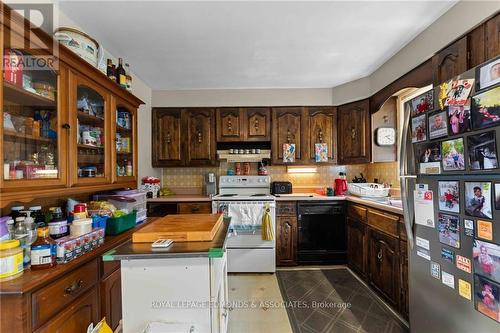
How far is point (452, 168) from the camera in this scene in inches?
49.0

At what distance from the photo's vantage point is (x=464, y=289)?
121 cm

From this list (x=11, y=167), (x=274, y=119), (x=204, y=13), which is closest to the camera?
(x=11, y=167)

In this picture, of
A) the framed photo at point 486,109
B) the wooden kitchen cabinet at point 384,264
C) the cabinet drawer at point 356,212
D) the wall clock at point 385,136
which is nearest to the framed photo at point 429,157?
the framed photo at point 486,109

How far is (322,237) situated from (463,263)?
74.4 inches

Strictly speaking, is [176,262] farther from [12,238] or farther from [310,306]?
[310,306]

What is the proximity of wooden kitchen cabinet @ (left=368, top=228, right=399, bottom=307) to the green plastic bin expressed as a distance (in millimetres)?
2192

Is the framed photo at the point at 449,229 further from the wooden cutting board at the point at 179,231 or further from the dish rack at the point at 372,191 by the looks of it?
the dish rack at the point at 372,191

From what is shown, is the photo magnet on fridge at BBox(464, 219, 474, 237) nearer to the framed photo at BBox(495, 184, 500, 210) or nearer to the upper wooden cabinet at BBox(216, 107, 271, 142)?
the framed photo at BBox(495, 184, 500, 210)

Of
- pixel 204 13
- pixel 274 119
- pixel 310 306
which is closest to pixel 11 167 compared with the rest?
pixel 204 13

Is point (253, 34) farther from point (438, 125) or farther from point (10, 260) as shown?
point (10, 260)

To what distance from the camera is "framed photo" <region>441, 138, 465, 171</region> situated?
3.92 feet

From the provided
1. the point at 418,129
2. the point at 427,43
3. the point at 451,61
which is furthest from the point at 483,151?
the point at 427,43

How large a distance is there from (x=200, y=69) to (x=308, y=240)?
2.45 meters

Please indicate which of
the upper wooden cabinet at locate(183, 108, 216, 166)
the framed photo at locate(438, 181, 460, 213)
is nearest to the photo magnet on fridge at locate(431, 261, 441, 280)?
the framed photo at locate(438, 181, 460, 213)
